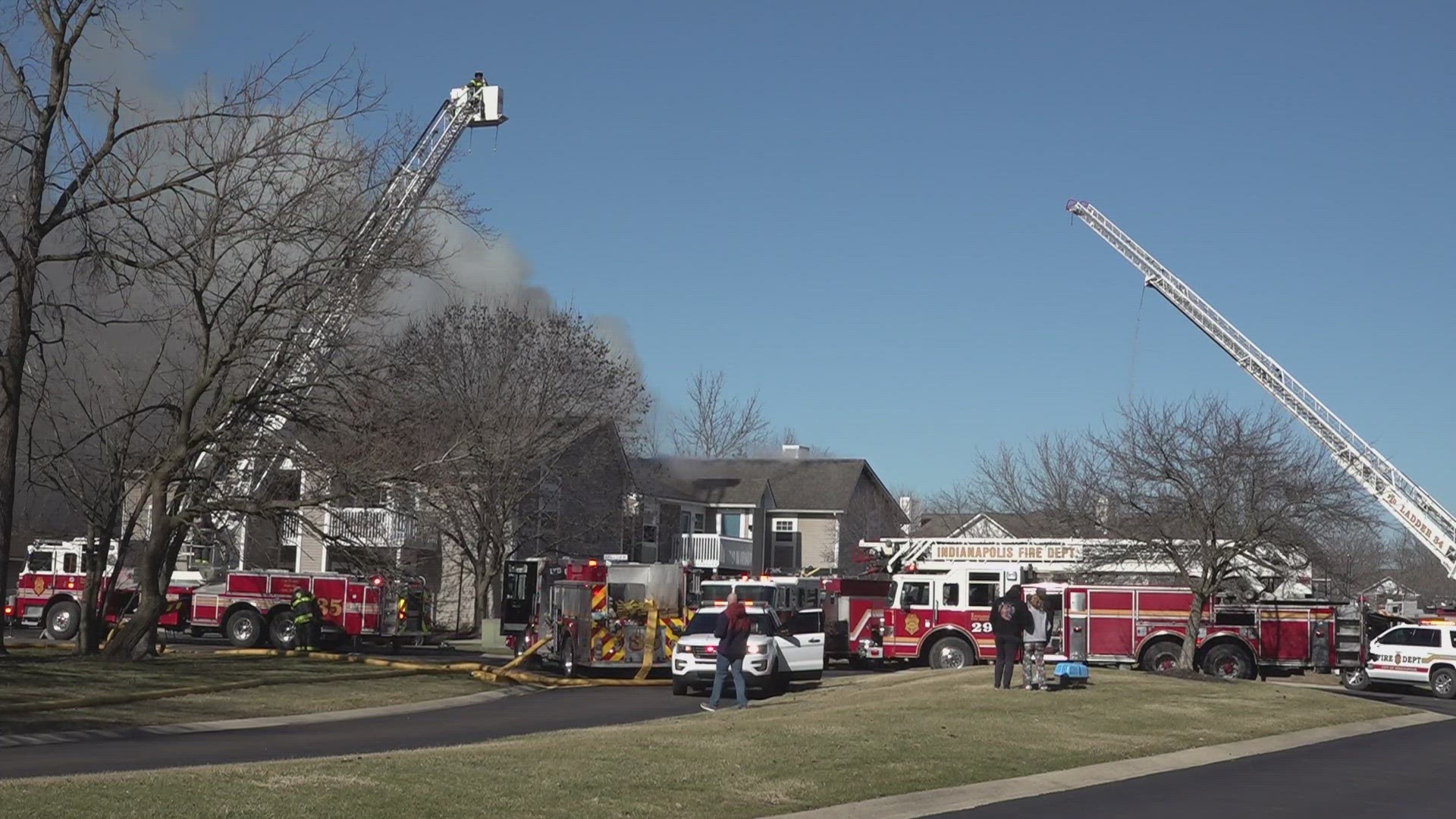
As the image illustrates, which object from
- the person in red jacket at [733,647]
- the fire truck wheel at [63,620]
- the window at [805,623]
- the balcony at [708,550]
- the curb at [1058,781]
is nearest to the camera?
the curb at [1058,781]

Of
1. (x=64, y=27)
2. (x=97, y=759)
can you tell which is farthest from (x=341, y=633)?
(x=97, y=759)

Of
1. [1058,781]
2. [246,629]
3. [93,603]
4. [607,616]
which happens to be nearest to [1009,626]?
[1058,781]

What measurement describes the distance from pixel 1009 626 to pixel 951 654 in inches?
459

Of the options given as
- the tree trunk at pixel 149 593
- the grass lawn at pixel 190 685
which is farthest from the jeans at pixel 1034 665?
the tree trunk at pixel 149 593

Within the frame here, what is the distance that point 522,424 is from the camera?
151 feet

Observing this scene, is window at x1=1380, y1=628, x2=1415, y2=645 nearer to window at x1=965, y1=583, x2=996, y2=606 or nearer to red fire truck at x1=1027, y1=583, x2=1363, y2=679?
red fire truck at x1=1027, y1=583, x2=1363, y2=679

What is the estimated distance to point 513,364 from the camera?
47188 mm

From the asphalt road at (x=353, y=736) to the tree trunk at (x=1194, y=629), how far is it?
1226cm

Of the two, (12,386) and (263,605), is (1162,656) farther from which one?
(12,386)

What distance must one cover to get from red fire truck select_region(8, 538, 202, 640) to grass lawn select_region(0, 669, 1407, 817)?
20.3 m

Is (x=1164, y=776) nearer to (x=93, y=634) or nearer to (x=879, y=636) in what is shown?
(x=879, y=636)

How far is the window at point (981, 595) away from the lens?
33.8 metres

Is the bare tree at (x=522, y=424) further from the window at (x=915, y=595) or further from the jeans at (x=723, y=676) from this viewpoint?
the jeans at (x=723, y=676)

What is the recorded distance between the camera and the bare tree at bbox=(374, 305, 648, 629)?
4478 cm
